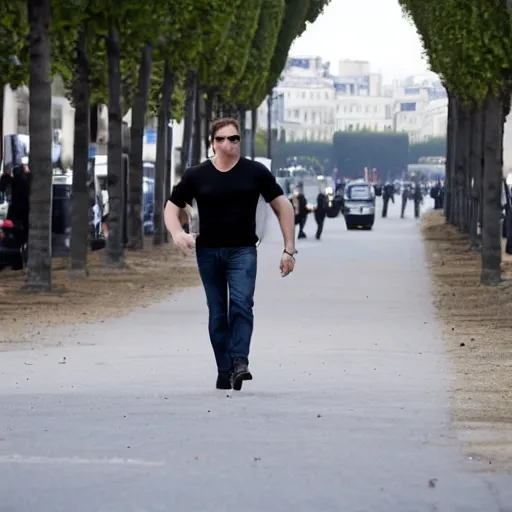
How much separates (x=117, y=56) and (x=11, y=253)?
3.97 m

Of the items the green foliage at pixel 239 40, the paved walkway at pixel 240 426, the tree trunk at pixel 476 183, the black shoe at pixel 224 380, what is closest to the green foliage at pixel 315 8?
the green foliage at pixel 239 40

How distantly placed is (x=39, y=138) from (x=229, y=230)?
45.9 ft

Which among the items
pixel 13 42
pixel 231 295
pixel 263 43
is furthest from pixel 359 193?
pixel 231 295

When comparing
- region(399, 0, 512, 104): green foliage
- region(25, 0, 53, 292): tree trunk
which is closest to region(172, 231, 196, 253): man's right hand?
region(25, 0, 53, 292): tree trunk

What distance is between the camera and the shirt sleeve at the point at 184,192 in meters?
13.4

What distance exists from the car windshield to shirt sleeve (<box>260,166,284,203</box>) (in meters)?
64.2

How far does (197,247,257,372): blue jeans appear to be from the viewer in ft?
44.6

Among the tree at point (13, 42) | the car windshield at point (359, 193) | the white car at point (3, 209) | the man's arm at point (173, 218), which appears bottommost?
the car windshield at point (359, 193)

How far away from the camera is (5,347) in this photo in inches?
736

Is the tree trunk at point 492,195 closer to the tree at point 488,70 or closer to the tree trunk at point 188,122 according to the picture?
the tree at point 488,70

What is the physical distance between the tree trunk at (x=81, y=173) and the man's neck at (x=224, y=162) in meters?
18.7

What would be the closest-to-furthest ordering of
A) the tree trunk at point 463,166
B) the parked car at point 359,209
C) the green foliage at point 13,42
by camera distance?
the green foliage at point 13,42 → the tree trunk at point 463,166 → the parked car at point 359,209

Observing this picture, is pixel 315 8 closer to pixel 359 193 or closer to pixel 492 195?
pixel 359 193

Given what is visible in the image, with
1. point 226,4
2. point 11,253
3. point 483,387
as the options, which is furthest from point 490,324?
point 226,4
